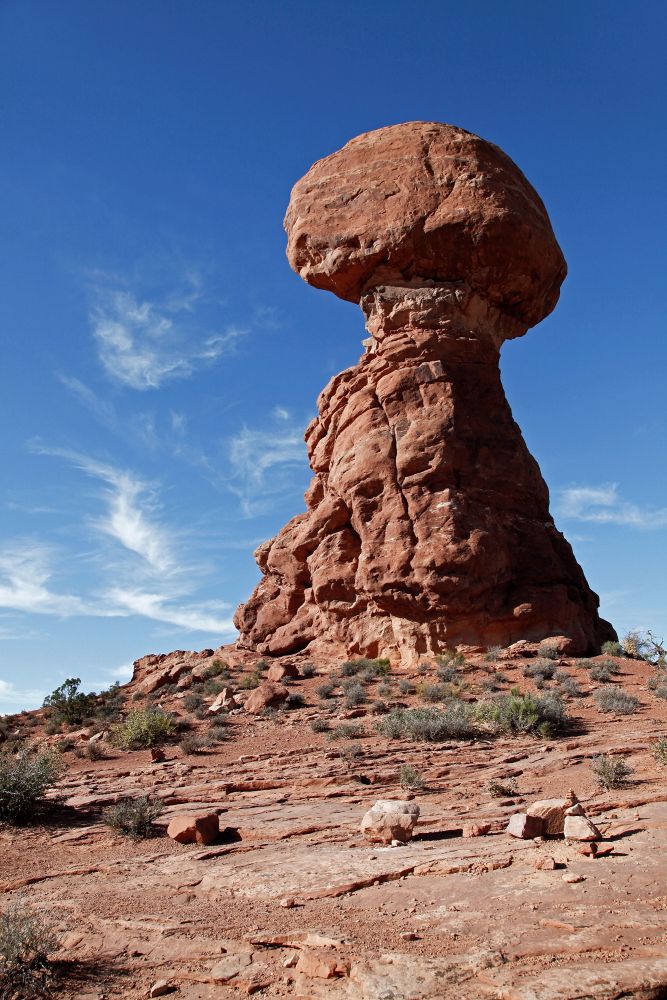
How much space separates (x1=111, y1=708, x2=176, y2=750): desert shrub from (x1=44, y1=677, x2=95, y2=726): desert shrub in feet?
17.5

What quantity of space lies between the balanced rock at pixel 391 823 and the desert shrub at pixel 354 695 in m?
8.93

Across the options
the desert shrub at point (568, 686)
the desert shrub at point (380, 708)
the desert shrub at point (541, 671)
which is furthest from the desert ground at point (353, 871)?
the desert shrub at point (541, 671)

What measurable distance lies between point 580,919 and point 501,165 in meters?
28.0

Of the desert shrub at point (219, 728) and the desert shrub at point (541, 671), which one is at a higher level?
the desert shrub at point (541, 671)

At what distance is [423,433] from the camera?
23391mm

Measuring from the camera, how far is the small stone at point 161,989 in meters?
4.66

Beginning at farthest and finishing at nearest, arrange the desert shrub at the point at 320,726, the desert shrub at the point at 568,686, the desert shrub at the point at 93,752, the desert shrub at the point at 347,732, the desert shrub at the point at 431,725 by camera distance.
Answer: the desert shrub at the point at 568,686, the desert shrub at the point at 320,726, the desert shrub at the point at 93,752, the desert shrub at the point at 347,732, the desert shrub at the point at 431,725

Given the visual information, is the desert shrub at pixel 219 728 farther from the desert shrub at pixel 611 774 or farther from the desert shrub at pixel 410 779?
the desert shrub at pixel 611 774

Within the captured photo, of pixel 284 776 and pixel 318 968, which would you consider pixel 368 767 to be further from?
pixel 318 968

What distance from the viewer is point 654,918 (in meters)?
4.79

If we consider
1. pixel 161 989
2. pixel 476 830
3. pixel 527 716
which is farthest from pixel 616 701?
pixel 161 989

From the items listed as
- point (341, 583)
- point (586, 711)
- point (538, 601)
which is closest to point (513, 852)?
point (586, 711)

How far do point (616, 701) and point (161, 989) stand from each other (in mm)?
12228

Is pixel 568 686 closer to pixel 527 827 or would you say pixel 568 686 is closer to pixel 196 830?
pixel 527 827
